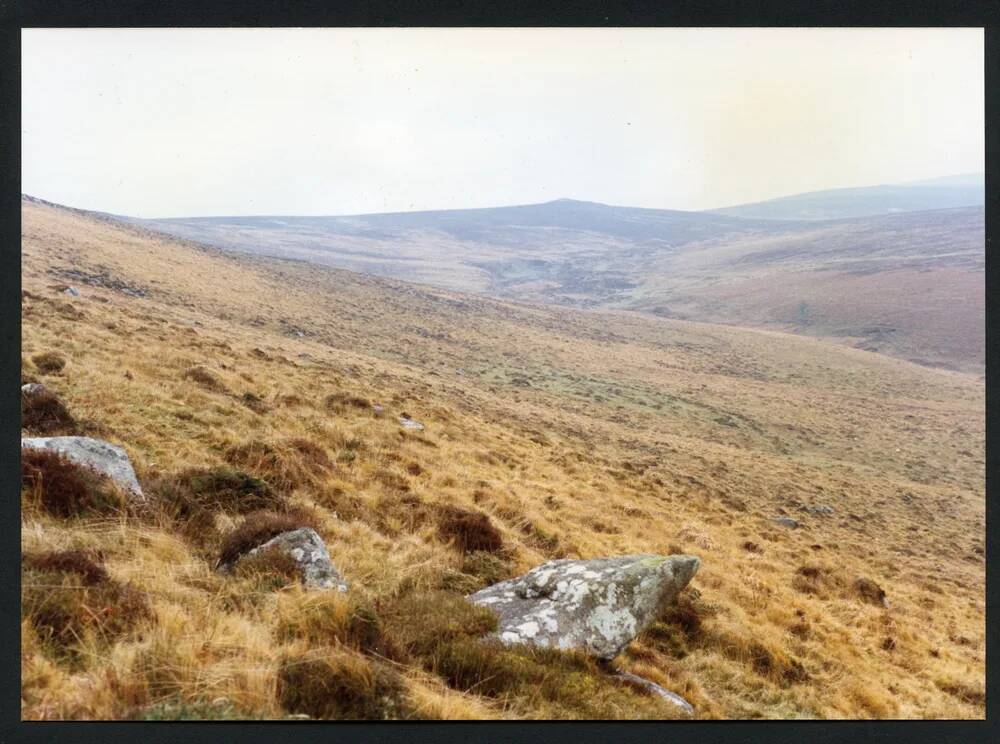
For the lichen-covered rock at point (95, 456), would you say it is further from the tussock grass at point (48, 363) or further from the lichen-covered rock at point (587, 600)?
the tussock grass at point (48, 363)

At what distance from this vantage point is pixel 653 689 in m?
4.79

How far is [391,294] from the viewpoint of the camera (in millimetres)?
53625

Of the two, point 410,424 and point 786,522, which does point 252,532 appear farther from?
point 786,522

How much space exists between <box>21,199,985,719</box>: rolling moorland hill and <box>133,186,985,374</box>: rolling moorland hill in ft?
178

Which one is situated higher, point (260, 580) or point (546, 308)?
point (546, 308)

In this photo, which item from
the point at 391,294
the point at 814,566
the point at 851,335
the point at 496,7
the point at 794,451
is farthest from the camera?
the point at 851,335

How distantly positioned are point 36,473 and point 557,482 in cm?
934

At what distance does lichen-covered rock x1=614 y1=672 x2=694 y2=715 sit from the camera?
473 cm

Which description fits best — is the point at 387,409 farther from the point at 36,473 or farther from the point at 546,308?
the point at 546,308

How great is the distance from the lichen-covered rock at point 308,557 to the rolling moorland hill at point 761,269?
69929 mm

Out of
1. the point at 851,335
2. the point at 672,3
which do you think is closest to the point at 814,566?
the point at 672,3

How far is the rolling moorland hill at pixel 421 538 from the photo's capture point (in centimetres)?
396

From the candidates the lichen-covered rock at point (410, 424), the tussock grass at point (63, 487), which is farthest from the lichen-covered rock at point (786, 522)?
the tussock grass at point (63, 487)

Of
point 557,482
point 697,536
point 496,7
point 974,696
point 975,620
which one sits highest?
point 496,7
